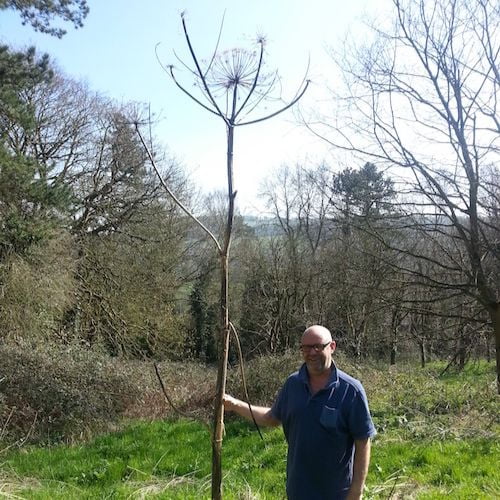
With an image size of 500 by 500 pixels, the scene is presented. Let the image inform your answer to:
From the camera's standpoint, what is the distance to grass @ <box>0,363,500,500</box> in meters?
5.51

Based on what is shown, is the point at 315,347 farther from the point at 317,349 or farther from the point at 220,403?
the point at 220,403

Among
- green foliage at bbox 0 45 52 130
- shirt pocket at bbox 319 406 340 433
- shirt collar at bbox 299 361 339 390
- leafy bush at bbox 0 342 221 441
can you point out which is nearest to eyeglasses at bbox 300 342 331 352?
shirt collar at bbox 299 361 339 390

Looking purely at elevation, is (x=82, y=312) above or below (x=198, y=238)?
below

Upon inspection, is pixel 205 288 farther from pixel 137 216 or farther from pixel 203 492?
pixel 203 492

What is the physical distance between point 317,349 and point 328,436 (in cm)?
47

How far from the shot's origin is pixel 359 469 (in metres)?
2.80

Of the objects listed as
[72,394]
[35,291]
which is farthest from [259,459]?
[35,291]

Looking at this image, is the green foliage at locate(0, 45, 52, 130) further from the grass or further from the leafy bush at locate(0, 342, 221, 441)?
the grass

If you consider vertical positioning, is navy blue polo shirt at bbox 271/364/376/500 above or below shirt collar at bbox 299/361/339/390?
below

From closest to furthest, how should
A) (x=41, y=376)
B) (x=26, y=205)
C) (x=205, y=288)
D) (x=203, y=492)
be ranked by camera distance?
(x=203, y=492)
(x=41, y=376)
(x=26, y=205)
(x=205, y=288)

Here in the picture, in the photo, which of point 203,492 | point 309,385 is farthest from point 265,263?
point 309,385

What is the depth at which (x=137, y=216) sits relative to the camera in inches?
835

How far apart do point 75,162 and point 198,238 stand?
817 centimetres

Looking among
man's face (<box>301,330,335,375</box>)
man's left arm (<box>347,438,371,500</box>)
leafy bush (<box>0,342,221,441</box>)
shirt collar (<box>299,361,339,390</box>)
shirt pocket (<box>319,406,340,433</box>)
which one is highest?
man's face (<box>301,330,335,375</box>)
